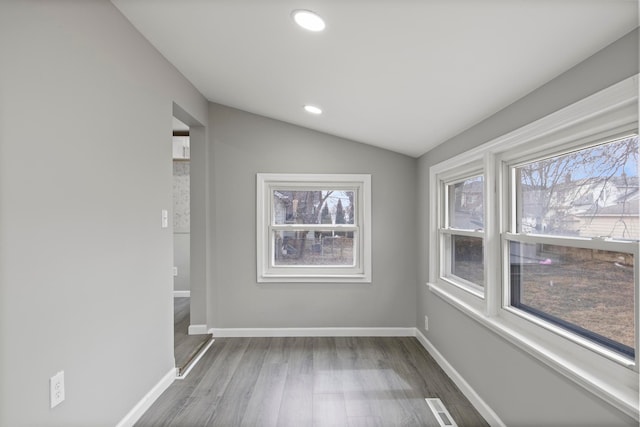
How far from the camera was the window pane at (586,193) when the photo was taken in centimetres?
131

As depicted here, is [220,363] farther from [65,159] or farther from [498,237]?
[498,237]

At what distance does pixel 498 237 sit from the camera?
213 centimetres

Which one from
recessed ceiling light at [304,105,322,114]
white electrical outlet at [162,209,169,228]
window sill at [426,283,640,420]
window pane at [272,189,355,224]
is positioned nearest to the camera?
window sill at [426,283,640,420]

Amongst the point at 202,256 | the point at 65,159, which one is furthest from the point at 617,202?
the point at 202,256

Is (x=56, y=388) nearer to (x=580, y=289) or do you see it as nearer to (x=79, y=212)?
(x=79, y=212)

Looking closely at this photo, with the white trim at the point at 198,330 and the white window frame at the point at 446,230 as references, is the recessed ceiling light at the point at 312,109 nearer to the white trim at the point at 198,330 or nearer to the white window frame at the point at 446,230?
the white window frame at the point at 446,230

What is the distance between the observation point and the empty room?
132cm

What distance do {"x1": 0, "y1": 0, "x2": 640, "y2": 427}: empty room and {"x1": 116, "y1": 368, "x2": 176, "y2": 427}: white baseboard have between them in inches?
0.7

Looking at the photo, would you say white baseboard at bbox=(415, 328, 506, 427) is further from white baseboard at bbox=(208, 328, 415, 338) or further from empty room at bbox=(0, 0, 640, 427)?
white baseboard at bbox=(208, 328, 415, 338)

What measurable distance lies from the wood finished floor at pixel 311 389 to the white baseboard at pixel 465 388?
42mm

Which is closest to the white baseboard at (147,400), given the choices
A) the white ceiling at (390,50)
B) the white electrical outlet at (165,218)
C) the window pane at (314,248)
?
the white electrical outlet at (165,218)

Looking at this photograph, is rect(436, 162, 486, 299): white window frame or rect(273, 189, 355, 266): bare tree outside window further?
rect(273, 189, 355, 266): bare tree outside window

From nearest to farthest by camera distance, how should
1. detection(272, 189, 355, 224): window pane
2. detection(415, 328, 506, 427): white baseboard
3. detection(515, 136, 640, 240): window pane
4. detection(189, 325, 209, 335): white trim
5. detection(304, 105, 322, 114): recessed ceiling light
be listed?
detection(515, 136, 640, 240): window pane, detection(415, 328, 506, 427): white baseboard, detection(304, 105, 322, 114): recessed ceiling light, detection(189, 325, 209, 335): white trim, detection(272, 189, 355, 224): window pane

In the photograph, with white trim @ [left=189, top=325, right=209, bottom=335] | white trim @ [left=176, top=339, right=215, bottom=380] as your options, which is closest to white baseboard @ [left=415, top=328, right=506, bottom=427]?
white trim @ [left=176, top=339, right=215, bottom=380]
